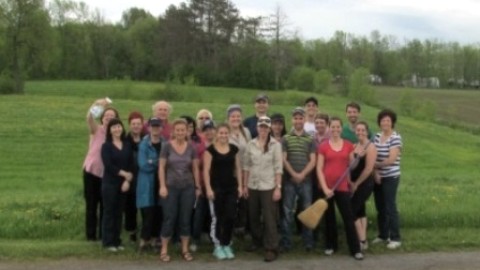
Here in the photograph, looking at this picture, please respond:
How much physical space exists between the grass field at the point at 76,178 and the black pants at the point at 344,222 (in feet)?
1.10

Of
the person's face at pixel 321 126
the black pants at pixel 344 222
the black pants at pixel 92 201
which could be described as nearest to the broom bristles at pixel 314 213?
the black pants at pixel 344 222

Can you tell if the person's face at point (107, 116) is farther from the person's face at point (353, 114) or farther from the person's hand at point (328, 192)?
the person's face at point (353, 114)

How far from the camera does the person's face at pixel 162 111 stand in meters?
8.86

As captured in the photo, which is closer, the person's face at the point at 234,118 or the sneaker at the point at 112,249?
the sneaker at the point at 112,249

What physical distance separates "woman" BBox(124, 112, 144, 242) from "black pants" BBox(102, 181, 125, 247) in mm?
222

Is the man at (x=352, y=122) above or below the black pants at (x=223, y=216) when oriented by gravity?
above

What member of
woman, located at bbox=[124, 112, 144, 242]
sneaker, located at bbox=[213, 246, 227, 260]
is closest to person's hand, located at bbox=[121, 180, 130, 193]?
woman, located at bbox=[124, 112, 144, 242]

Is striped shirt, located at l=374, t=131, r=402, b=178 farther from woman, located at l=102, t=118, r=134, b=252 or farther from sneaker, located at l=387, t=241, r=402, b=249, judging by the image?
woman, located at l=102, t=118, r=134, b=252

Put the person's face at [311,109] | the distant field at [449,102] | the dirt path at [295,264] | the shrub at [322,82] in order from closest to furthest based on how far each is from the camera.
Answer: the dirt path at [295,264], the person's face at [311,109], the distant field at [449,102], the shrub at [322,82]

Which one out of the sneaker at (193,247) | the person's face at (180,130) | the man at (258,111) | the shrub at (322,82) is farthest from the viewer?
the shrub at (322,82)

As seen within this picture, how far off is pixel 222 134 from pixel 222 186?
0.70m

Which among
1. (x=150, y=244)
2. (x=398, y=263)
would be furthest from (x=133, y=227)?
(x=398, y=263)

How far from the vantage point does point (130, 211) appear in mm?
8992

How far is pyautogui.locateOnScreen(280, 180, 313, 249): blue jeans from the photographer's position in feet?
28.5
